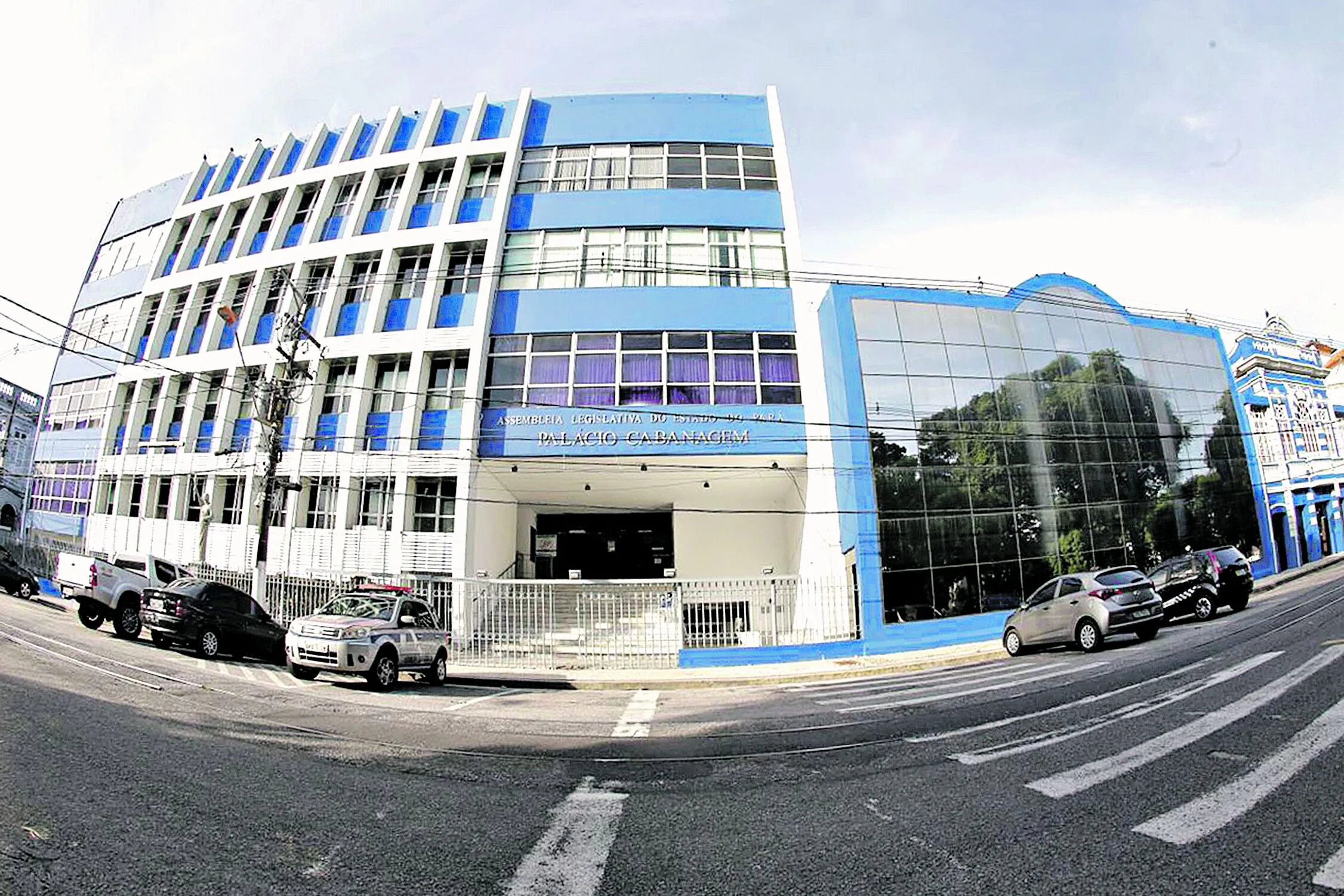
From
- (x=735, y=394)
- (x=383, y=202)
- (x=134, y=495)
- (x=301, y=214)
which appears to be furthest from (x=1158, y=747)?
(x=134, y=495)

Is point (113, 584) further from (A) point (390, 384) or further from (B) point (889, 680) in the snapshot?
(B) point (889, 680)

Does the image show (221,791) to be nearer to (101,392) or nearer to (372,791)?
(372,791)

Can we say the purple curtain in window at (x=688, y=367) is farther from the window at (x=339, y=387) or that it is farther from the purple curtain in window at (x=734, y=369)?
the window at (x=339, y=387)

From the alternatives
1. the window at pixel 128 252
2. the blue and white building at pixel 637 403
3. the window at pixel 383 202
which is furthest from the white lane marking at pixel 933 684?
the window at pixel 128 252

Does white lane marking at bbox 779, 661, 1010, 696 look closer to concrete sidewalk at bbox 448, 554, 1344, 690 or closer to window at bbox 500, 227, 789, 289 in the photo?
concrete sidewalk at bbox 448, 554, 1344, 690

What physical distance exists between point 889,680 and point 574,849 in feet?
34.3

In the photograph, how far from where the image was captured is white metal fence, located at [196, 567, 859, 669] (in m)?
15.2

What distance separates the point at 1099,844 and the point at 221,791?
557 cm

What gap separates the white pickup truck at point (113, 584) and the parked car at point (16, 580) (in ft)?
34.7

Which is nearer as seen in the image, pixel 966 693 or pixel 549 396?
pixel 966 693

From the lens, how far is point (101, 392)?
28844 millimetres

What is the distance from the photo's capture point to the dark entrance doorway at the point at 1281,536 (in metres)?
29.8

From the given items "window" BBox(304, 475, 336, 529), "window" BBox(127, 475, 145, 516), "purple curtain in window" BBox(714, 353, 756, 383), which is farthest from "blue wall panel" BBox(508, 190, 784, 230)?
"window" BBox(127, 475, 145, 516)

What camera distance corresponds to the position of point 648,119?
23969mm
